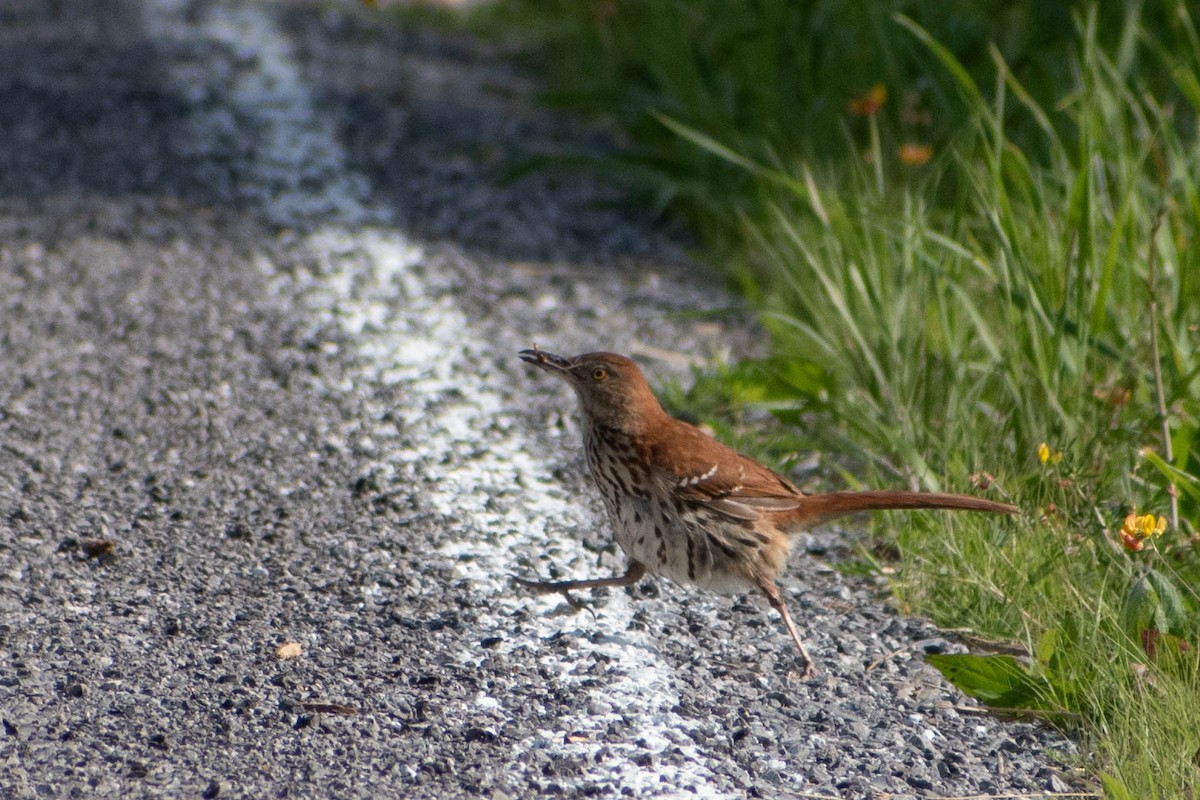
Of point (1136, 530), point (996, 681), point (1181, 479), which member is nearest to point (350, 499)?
point (996, 681)

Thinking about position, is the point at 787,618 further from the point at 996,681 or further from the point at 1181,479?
the point at 1181,479

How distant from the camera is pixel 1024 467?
13.1 feet

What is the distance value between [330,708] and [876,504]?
56.2 inches

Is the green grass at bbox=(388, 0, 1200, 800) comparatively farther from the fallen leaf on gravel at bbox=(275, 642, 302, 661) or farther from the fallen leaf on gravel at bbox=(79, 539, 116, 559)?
the fallen leaf on gravel at bbox=(79, 539, 116, 559)

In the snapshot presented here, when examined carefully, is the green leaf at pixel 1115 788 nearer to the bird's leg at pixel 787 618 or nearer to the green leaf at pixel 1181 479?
the bird's leg at pixel 787 618

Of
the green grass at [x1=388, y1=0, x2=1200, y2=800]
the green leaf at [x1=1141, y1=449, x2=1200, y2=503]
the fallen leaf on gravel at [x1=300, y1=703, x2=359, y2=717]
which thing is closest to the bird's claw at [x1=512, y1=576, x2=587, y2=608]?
the fallen leaf on gravel at [x1=300, y1=703, x2=359, y2=717]

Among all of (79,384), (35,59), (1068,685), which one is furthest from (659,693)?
(35,59)

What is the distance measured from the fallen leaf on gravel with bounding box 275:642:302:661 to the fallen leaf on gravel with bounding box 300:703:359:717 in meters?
0.21

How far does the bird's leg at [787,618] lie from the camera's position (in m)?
3.33

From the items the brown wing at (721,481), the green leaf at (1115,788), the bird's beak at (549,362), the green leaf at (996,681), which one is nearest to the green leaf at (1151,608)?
the green leaf at (996,681)

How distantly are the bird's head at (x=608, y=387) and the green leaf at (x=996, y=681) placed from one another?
1.07 metres

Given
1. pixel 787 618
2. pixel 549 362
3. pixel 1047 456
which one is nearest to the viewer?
pixel 787 618

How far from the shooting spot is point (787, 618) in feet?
11.2

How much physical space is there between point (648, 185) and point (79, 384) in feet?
8.74
